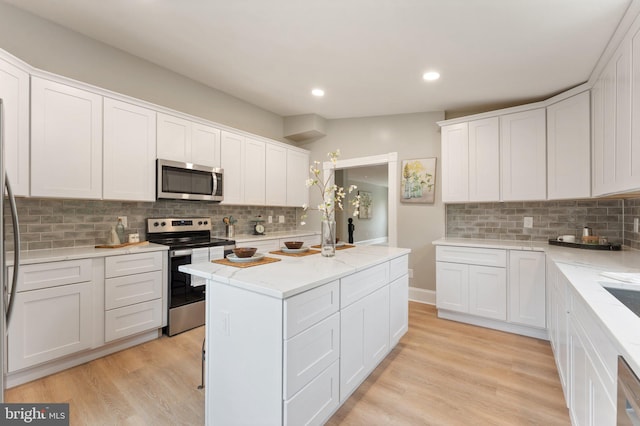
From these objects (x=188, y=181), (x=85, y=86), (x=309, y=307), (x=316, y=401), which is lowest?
(x=316, y=401)

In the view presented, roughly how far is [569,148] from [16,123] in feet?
15.4

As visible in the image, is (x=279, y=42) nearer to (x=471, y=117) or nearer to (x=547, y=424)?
(x=471, y=117)

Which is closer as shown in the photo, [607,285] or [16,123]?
[607,285]

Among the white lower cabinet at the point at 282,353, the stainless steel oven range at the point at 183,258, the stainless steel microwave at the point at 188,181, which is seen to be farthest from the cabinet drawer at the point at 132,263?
the white lower cabinet at the point at 282,353

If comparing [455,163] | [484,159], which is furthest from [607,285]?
[455,163]

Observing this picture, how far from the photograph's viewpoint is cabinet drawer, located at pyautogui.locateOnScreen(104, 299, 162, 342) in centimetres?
241

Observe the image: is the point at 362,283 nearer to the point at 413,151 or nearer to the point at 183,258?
the point at 183,258

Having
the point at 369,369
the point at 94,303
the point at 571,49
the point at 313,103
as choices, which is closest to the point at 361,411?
the point at 369,369

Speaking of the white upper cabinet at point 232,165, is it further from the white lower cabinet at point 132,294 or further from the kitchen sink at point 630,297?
the kitchen sink at point 630,297

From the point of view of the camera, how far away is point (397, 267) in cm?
252

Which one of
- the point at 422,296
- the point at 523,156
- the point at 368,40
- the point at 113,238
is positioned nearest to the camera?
the point at 368,40

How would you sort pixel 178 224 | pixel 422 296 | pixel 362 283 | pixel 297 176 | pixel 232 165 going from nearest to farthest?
pixel 362 283
pixel 178 224
pixel 232 165
pixel 422 296
pixel 297 176

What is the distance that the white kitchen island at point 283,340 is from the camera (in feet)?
4.37

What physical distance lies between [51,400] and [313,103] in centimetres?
386
